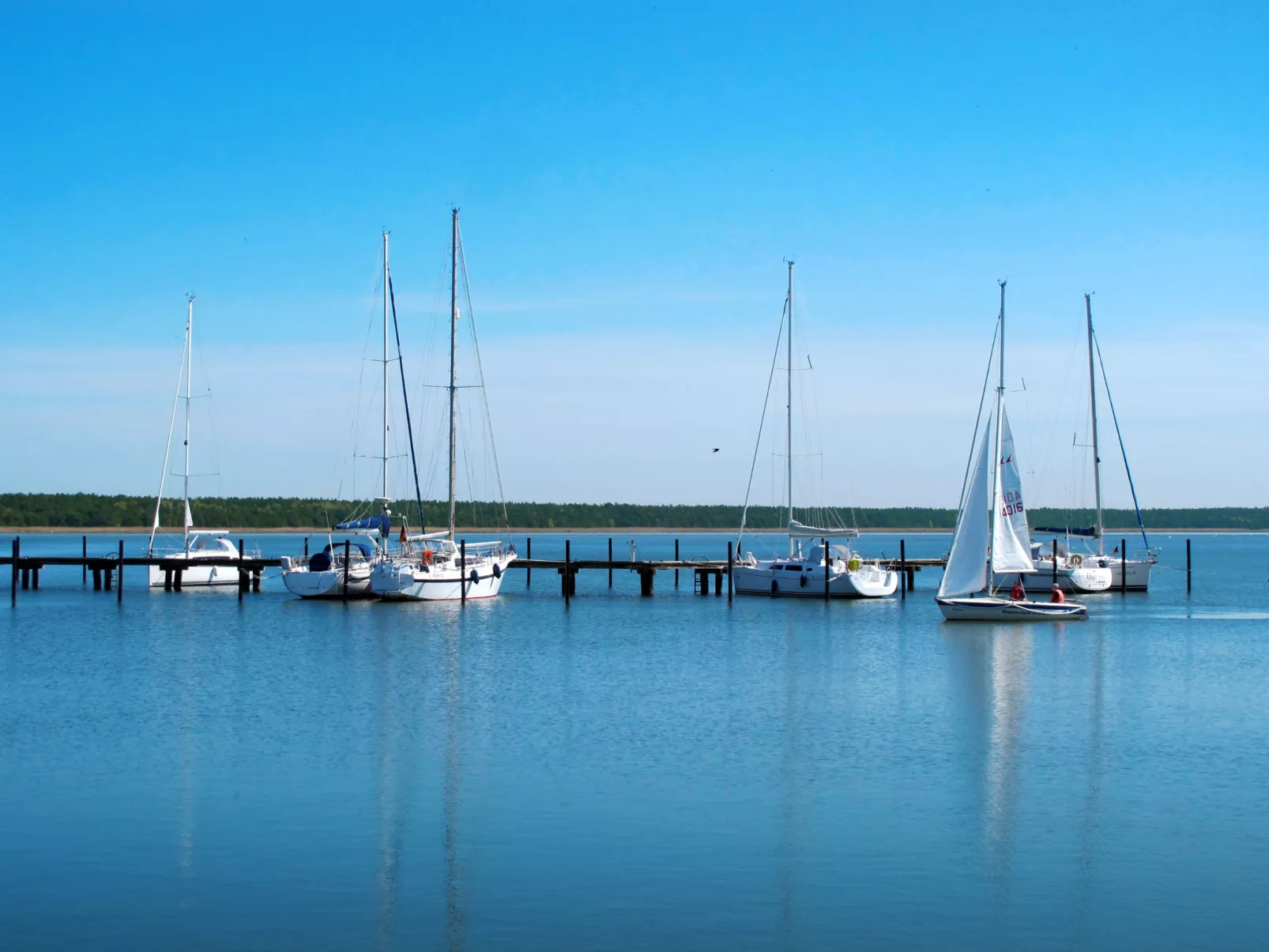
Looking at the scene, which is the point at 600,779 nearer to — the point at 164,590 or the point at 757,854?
the point at 757,854

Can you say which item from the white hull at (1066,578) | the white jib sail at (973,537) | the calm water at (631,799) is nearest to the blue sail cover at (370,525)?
the calm water at (631,799)

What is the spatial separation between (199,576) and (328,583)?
15.3 metres

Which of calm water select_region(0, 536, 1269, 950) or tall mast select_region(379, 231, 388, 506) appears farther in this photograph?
tall mast select_region(379, 231, 388, 506)

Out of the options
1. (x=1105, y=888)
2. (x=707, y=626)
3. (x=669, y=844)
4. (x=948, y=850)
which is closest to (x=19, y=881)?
(x=669, y=844)

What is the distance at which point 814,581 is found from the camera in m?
69.0

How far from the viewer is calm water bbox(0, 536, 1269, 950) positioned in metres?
15.8

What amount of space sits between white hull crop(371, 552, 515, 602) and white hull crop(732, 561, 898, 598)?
48.9ft

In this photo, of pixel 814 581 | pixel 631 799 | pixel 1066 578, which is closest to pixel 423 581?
pixel 814 581

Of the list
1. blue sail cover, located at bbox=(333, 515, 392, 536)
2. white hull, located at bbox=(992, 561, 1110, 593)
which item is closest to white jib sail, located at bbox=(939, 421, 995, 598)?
white hull, located at bbox=(992, 561, 1110, 593)

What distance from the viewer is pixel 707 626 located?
184 ft

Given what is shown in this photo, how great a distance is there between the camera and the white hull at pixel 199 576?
253 feet

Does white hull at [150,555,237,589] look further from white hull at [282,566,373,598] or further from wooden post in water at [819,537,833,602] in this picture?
wooden post in water at [819,537,833,602]

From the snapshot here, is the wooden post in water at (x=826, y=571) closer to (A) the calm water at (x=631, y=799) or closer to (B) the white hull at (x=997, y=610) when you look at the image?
(B) the white hull at (x=997, y=610)

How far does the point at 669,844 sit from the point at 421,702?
15235 millimetres
